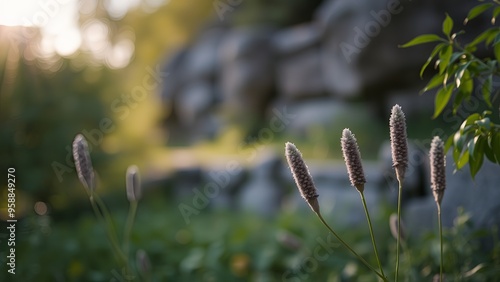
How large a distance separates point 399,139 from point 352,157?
0.44 feet

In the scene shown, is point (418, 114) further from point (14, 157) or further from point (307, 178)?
point (307, 178)

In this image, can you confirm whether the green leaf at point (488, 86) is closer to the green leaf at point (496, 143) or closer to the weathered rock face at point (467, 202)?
the green leaf at point (496, 143)

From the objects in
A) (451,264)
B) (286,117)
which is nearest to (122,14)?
(286,117)

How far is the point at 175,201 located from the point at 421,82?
4.16m

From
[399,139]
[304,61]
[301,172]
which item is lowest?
[304,61]

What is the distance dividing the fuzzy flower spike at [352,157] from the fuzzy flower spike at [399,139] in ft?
0.34

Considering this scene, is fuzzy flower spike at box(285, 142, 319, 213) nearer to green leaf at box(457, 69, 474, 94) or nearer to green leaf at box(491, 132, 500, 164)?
green leaf at box(491, 132, 500, 164)

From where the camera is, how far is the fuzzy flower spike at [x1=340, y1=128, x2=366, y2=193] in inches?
55.5

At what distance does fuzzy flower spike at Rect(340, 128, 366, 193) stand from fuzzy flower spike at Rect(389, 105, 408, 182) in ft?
0.34

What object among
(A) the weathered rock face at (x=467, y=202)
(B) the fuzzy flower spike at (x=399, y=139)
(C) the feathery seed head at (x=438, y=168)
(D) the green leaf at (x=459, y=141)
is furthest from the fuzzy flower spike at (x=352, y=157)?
(A) the weathered rock face at (x=467, y=202)

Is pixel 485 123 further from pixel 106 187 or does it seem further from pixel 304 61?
pixel 304 61

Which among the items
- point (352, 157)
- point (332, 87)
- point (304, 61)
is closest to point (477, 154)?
point (352, 157)

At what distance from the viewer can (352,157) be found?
4.65 feet

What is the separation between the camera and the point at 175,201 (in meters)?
8.31
